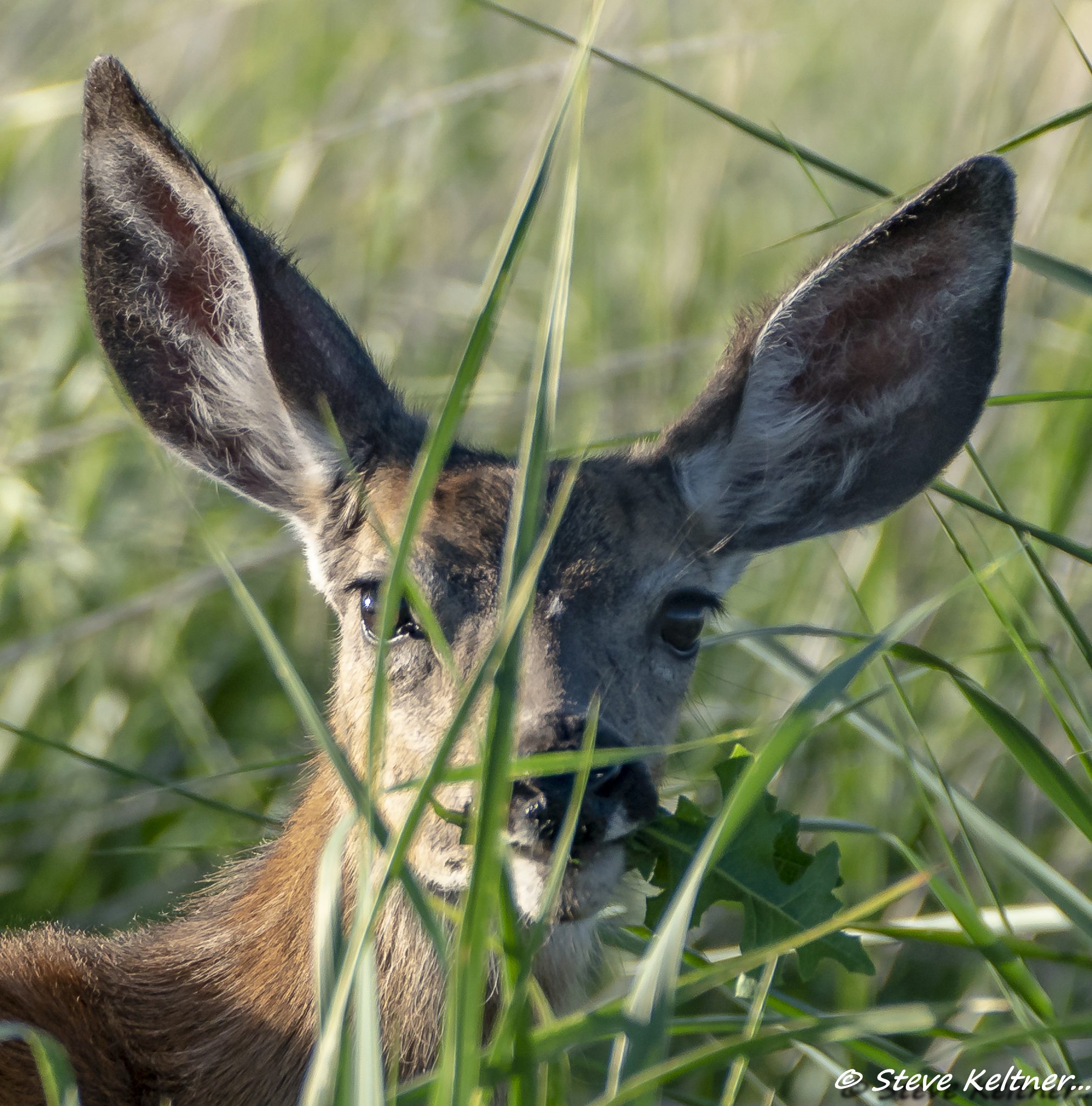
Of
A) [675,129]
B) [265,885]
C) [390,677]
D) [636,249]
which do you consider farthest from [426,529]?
[675,129]

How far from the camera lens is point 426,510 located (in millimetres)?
3256

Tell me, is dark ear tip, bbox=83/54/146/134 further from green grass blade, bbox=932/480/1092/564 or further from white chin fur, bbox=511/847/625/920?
green grass blade, bbox=932/480/1092/564

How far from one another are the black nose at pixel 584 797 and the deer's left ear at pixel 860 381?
94 cm

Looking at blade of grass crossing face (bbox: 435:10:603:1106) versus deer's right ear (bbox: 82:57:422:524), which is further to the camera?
deer's right ear (bbox: 82:57:422:524)

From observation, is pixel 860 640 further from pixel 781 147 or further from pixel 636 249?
pixel 636 249

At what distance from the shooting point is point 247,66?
691 centimetres

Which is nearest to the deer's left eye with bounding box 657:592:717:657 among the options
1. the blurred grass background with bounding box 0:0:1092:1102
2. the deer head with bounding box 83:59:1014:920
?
the deer head with bounding box 83:59:1014:920

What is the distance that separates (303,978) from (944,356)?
197 cm

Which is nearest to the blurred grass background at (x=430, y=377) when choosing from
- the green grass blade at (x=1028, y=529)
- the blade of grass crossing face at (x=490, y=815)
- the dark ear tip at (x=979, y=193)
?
the green grass blade at (x=1028, y=529)

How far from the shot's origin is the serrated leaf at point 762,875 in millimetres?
2645

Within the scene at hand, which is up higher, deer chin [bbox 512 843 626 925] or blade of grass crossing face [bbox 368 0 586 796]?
blade of grass crossing face [bbox 368 0 586 796]

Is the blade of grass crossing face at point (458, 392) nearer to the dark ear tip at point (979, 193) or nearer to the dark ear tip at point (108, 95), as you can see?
the dark ear tip at point (979, 193)

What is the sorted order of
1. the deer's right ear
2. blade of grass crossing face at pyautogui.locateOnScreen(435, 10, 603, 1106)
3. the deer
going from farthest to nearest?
the deer's right ear → the deer → blade of grass crossing face at pyautogui.locateOnScreen(435, 10, 603, 1106)

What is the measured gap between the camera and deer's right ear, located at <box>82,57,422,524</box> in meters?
3.19
